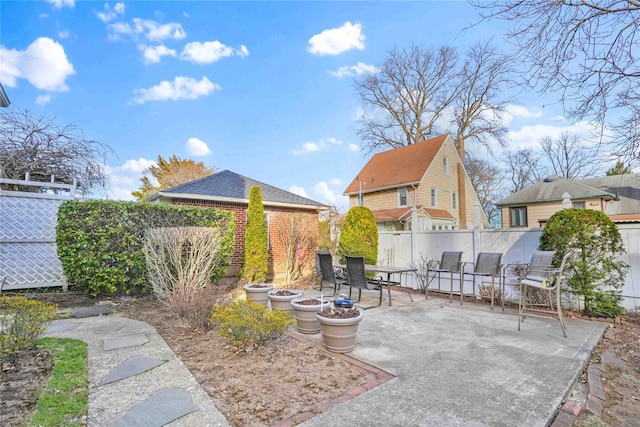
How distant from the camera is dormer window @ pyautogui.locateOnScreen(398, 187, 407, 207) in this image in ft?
62.6

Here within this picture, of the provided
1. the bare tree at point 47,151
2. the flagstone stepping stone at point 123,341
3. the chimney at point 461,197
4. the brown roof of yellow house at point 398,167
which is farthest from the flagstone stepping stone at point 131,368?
the chimney at point 461,197

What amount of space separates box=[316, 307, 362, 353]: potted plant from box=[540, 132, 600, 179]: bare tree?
29.7 metres

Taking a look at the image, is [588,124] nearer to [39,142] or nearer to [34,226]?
[34,226]

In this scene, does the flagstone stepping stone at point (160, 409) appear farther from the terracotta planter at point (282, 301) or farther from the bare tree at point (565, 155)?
the bare tree at point (565, 155)

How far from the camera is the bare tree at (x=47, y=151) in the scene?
7.38 metres

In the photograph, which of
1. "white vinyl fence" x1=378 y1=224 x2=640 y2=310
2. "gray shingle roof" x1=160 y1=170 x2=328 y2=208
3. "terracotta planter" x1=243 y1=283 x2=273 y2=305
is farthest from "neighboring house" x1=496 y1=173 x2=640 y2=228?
"terracotta planter" x1=243 y1=283 x2=273 y2=305

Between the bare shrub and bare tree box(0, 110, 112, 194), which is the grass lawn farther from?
bare tree box(0, 110, 112, 194)

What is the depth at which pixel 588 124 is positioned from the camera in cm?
519

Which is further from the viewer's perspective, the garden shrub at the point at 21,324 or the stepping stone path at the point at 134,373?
the garden shrub at the point at 21,324

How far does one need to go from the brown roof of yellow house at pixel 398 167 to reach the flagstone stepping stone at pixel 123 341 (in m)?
16.5

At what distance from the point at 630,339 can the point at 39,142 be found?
12134 mm

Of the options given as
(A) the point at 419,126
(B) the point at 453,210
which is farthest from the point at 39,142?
(A) the point at 419,126

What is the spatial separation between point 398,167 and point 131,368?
1929 cm

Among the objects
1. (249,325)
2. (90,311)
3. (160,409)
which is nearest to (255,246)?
(90,311)
